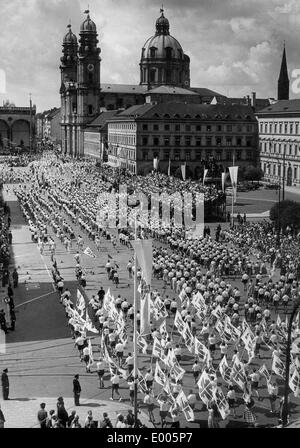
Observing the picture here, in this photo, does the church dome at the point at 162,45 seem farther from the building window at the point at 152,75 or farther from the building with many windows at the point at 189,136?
the building with many windows at the point at 189,136

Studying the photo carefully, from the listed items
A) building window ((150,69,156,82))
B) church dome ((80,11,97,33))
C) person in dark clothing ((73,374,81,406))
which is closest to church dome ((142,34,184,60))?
building window ((150,69,156,82))

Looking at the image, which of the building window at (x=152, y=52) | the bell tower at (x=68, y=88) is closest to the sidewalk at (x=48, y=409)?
the building window at (x=152, y=52)

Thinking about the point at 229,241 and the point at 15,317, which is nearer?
the point at 15,317

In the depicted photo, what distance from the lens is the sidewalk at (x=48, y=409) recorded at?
1827cm

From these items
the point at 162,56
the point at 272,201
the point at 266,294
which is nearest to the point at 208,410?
the point at 266,294

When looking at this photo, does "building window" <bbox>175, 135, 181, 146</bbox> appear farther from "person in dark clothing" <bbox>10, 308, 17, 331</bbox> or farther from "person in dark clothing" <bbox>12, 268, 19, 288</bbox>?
"person in dark clothing" <bbox>10, 308, 17, 331</bbox>

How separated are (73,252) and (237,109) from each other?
69441mm

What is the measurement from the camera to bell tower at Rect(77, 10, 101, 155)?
14900 cm

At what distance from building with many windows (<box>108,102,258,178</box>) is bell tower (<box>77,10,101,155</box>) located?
1771 inches

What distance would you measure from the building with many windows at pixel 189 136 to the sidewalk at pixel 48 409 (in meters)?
80.3

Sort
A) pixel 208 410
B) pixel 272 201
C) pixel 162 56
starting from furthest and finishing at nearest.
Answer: pixel 162 56
pixel 272 201
pixel 208 410

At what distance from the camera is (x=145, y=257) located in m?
19.1

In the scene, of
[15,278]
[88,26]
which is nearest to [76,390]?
[15,278]
